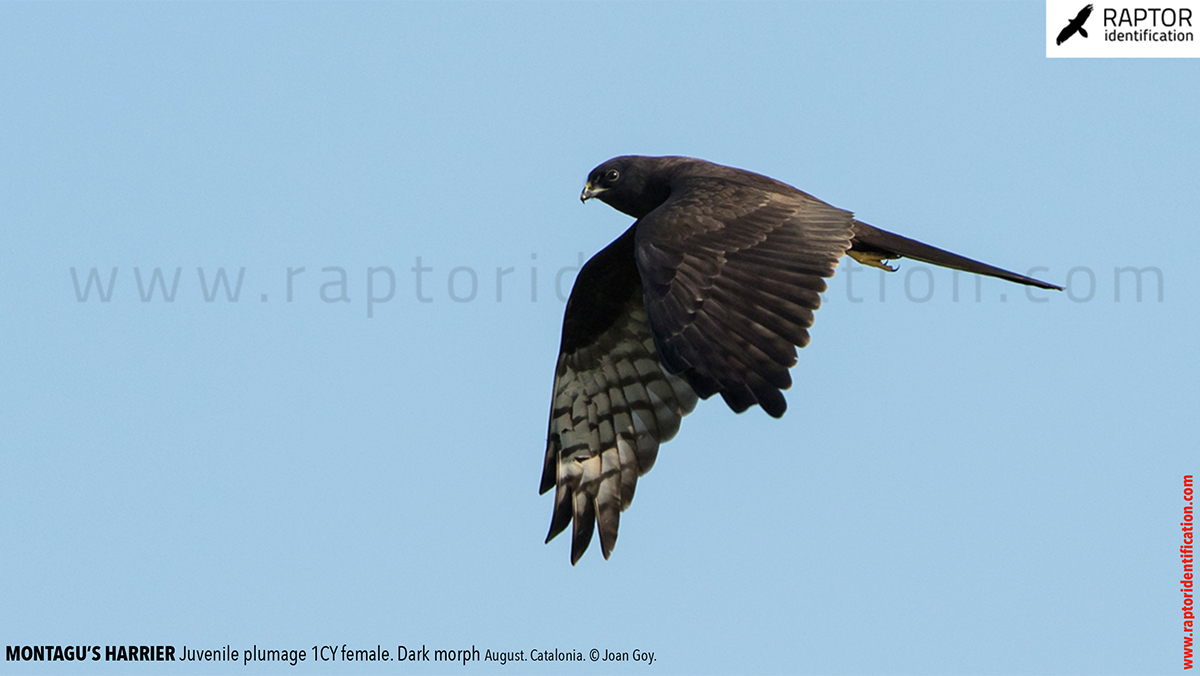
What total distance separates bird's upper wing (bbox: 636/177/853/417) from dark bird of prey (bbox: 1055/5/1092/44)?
350 centimetres

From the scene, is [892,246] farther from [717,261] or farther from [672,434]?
[672,434]

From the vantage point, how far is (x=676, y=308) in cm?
685

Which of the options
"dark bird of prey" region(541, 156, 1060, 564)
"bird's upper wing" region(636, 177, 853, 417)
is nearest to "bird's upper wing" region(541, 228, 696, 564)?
"dark bird of prey" region(541, 156, 1060, 564)

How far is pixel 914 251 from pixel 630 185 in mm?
1993

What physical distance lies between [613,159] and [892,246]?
6.97ft

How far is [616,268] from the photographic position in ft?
29.9

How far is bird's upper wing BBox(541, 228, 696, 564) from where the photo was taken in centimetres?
898

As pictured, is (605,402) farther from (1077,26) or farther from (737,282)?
(1077,26)

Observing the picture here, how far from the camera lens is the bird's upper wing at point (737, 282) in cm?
654

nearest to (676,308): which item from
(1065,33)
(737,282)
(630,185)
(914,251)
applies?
A: (737,282)

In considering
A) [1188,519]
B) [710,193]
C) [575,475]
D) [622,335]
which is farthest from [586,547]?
[1188,519]

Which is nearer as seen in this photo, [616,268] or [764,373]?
[764,373]

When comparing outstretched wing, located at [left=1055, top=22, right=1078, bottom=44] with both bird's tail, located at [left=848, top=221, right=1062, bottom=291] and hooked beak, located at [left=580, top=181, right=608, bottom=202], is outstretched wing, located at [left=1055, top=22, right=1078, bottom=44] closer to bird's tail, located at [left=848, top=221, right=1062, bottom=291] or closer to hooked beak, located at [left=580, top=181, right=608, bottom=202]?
bird's tail, located at [left=848, top=221, right=1062, bottom=291]

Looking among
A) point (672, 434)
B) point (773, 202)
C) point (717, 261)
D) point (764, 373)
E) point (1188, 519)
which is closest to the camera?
point (764, 373)
